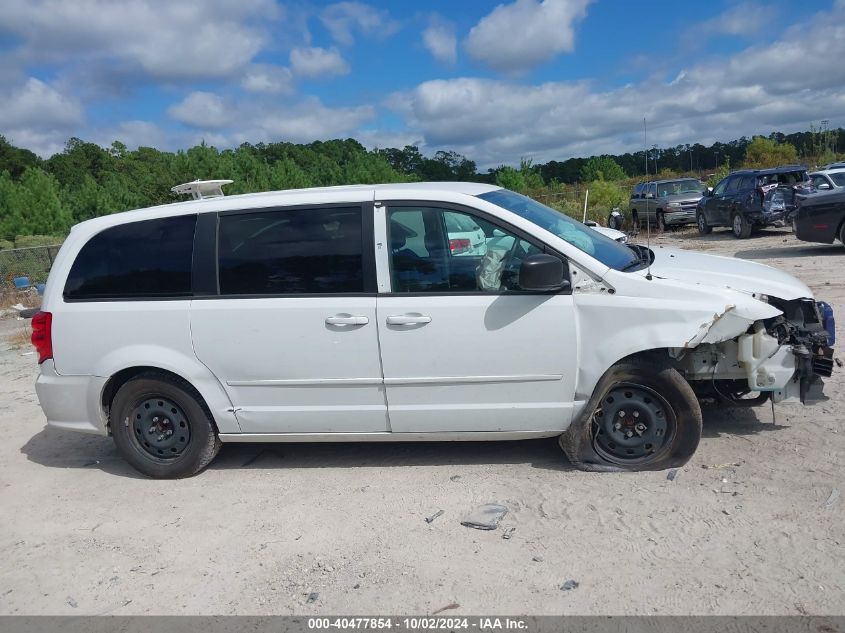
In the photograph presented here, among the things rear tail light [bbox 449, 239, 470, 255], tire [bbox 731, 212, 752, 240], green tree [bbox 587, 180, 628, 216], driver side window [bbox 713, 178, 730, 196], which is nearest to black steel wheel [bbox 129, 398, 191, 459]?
rear tail light [bbox 449, 239, 470, 255]

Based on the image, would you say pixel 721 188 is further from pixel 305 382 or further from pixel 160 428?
pixel 160 428

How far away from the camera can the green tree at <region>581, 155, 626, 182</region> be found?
4688 cm

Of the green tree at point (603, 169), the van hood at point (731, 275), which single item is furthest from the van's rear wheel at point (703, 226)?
the green tree at point (603, 169)

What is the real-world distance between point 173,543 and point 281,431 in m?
1.03

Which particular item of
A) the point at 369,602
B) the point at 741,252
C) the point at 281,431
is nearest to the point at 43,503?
the point at 281,431

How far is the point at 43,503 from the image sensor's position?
518 centimetres

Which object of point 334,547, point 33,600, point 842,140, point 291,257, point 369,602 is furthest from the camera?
point 842,140

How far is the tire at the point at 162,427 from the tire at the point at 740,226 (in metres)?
17.1

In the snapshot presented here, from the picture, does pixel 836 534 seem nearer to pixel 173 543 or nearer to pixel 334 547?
pixel 334 547

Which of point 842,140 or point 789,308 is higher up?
point 842,140

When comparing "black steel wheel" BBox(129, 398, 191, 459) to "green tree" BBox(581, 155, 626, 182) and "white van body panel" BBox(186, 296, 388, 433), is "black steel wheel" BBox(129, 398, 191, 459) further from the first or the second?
"green tree" BBox(581, 155, 626, 182)

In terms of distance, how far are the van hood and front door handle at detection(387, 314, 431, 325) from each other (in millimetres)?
1496

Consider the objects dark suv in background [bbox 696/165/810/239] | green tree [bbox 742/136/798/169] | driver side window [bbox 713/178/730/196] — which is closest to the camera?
dark suv in background [bbox 696/165/810/239]

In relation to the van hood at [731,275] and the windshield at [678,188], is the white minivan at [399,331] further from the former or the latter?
the windshield at [678,188]
